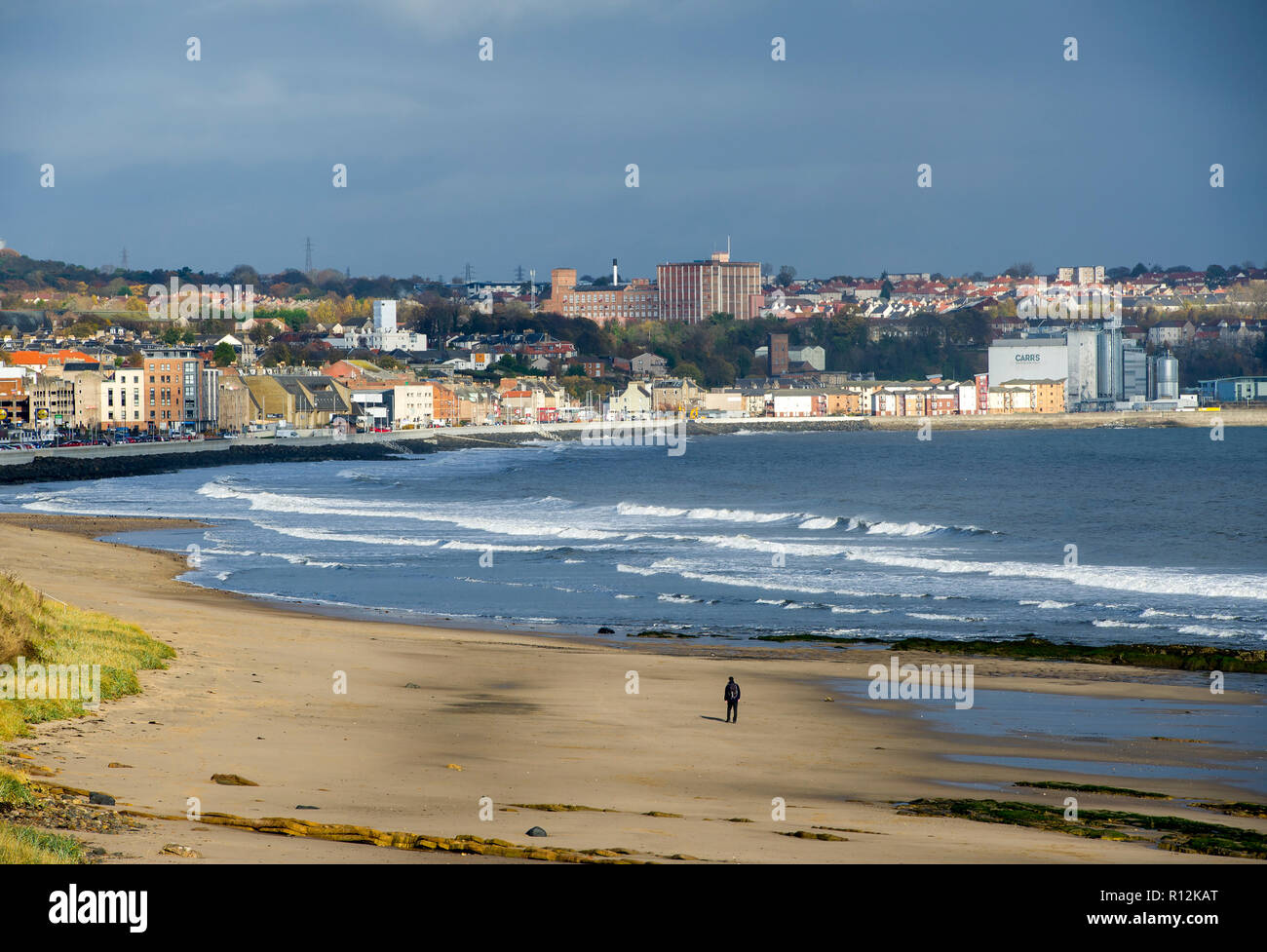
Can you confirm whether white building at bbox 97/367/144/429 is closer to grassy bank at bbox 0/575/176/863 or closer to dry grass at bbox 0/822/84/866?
grassy bank at bbox 0/575/176/863

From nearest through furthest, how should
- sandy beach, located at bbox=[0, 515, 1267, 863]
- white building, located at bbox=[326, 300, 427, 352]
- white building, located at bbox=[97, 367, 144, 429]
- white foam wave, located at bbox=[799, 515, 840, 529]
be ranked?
1. sandy beach, located at bbox=[0, 515, 1267, 863]
2. white foam wave, located at bbox=[799, 515, 840, 529]
3. white building, located at bbox=[97, 367, 144, 429]
4. white building, located at bbox=[326, 300, 427, 352]

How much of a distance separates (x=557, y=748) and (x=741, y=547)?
24241mm

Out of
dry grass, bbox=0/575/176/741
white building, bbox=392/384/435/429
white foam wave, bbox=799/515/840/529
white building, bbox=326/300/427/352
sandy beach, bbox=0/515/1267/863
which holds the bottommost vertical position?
white foam wave, bbox=799/515/840/529

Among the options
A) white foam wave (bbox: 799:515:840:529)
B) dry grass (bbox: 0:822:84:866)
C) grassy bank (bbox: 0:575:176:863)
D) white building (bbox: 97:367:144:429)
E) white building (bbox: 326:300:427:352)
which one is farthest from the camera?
white building (bbox: 326:300:427:352)

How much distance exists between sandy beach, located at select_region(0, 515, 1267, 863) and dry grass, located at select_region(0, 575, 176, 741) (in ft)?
1.07

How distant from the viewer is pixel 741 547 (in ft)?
124

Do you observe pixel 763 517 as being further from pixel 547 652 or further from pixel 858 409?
pixel 858 409

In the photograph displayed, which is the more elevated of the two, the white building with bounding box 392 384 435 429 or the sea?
the white building with bounding box 392 384 435 429

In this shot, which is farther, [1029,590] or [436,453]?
[436,453]

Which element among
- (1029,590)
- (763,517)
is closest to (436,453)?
(763,517)

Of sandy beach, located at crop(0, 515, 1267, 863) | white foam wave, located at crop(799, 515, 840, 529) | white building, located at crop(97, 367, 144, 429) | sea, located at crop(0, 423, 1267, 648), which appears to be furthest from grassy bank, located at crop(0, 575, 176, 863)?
white building, located at crop(97, 367, 144, 429)

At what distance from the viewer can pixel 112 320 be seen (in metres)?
184

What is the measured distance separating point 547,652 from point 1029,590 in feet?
40.9

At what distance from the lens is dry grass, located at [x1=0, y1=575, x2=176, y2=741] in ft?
41.0
